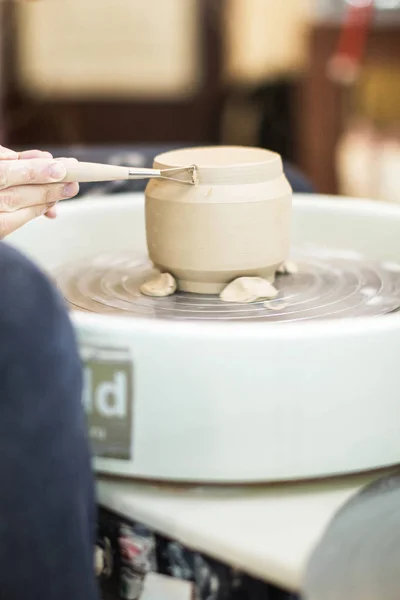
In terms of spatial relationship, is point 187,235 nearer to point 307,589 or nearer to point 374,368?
point 374,368

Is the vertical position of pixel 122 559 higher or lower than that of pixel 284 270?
lower

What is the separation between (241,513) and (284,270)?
0.33m

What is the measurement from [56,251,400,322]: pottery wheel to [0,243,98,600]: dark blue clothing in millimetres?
218

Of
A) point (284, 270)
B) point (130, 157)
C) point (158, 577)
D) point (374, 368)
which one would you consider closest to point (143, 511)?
point (158, 577)

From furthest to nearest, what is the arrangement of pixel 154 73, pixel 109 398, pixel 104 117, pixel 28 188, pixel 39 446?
pixel 104 117 → pixel 154 73 → pixel 28 188 → pixel 109 398 → pixel 39 446

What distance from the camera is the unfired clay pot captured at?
72cm

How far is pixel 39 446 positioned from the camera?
1.63ft

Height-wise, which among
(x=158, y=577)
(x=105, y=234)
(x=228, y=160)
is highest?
(x=228, y=160)

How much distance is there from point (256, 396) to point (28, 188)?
0.93ft

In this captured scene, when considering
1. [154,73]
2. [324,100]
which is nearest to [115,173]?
[324,100]

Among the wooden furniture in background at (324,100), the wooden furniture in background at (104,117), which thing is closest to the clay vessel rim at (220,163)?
the wooden furniture in background at (324,100)

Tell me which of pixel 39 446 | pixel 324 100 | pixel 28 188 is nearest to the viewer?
pixel 39 446

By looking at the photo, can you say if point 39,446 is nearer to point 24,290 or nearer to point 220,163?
point 24,290

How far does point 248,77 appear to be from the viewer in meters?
3.07
